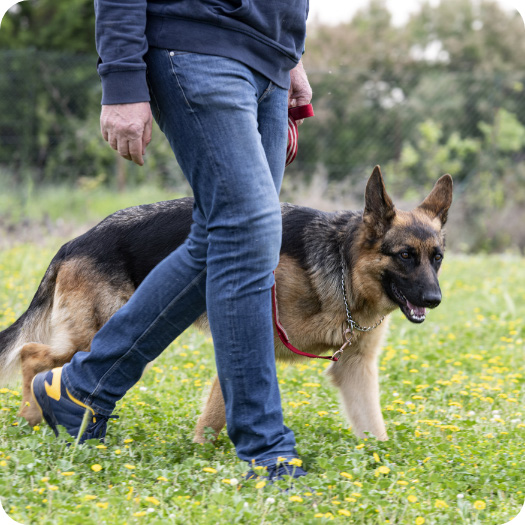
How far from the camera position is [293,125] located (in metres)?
3.08

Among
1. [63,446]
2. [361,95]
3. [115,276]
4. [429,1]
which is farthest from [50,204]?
[429,1]

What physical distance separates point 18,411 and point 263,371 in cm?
145

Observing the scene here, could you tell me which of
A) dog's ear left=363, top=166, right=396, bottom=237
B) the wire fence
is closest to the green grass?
dog's ear left=363, top=166, right=396, bottom=237

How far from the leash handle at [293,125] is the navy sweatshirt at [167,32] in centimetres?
62

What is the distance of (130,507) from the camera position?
221cm

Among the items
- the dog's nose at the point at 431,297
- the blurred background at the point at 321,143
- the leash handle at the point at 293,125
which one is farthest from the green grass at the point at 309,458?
the blurred background at the point at 321,143

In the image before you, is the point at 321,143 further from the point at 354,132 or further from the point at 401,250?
the point at 401,250

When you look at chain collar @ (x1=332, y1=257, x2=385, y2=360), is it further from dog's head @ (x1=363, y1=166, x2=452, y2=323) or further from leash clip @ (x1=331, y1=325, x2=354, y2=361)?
dog's head @ (x1=363, y1=166, x2=452, y2=323)

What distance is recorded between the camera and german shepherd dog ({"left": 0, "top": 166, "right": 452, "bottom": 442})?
3.25 meters

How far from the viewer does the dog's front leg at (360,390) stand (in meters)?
3.37

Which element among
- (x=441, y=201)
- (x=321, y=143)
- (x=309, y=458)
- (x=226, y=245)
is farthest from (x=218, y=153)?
(x=321, y=143)

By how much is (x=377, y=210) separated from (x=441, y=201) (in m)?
0.45

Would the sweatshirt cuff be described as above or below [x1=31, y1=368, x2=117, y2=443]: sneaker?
above

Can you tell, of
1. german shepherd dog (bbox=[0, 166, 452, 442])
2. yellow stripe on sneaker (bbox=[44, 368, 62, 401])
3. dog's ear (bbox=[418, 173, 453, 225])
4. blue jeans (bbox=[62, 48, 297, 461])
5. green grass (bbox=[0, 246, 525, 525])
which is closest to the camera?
green grass (bbox=[0, 246, 525, 525])
